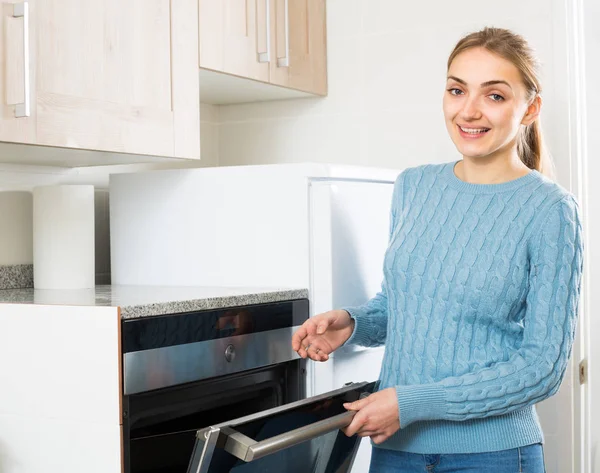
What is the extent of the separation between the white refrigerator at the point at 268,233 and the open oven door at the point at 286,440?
422mm

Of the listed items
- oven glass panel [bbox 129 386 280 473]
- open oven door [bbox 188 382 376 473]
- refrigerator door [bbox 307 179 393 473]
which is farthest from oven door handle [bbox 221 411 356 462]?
refrigerator door [bbox 307 179 393 473]

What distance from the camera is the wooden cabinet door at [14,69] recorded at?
147cm

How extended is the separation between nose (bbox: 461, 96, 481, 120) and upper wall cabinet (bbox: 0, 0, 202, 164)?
728mm

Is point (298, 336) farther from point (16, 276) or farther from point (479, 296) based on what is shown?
point (16, 276)

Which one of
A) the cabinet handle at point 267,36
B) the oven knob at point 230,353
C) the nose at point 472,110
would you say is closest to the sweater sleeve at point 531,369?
the nose at point 472,110

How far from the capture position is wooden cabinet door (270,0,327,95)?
2.35m

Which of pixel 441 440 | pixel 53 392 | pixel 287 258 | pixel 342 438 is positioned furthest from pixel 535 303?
pixel 53 392

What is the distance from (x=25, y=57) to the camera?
1485 mm

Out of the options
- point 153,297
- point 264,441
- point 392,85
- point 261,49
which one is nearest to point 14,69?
point 153,297

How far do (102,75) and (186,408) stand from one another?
0.67m

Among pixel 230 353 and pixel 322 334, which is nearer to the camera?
pixel 322 334

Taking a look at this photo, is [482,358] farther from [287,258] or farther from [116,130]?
[116,130]

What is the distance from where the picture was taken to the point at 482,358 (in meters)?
1.32

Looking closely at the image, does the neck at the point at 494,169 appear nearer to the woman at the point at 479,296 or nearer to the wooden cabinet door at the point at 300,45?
the woman at the point at 479,296
